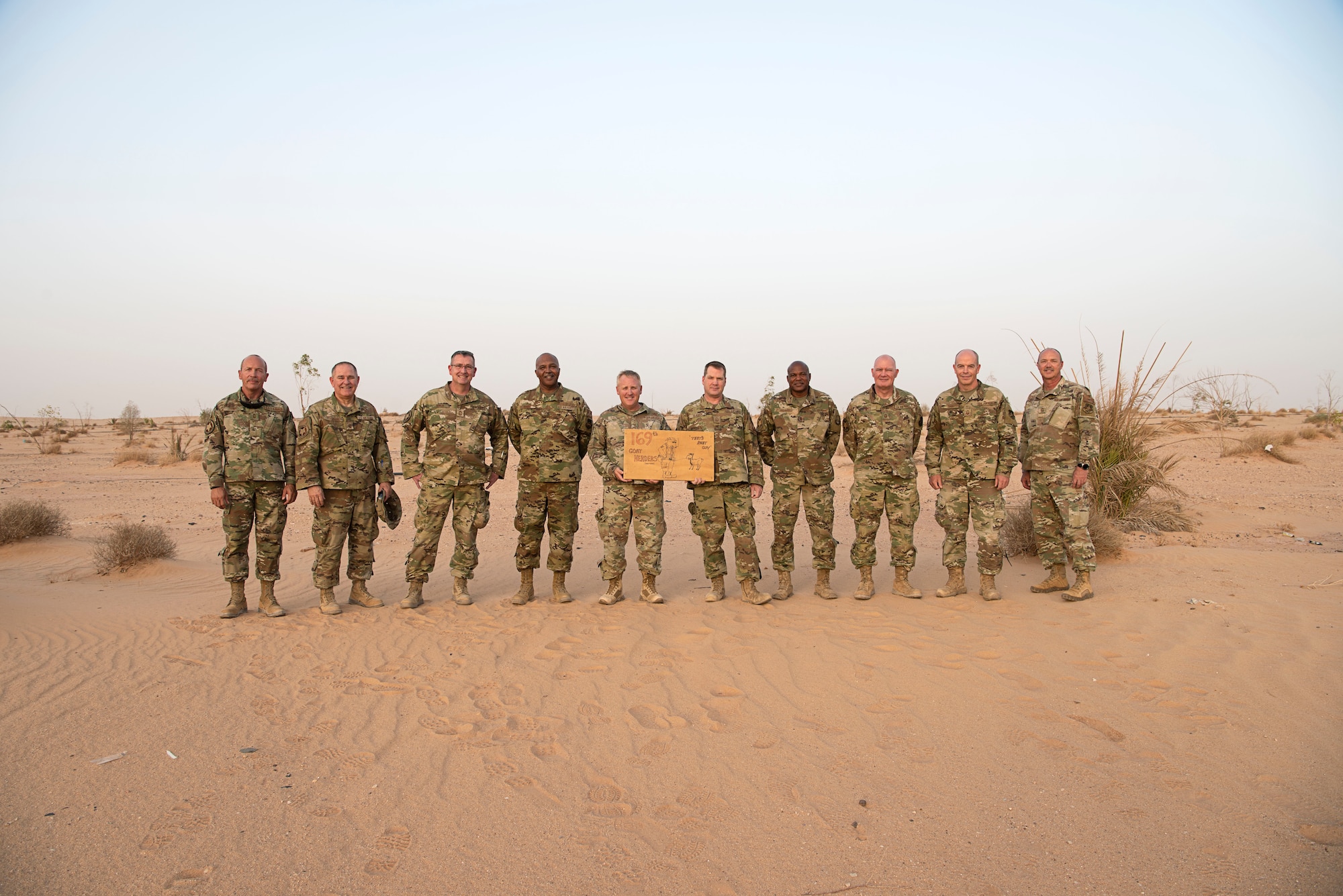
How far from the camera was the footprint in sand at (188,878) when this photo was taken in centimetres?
309

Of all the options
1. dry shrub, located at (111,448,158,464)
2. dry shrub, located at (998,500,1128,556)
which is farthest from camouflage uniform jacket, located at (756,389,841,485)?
dry shrub, located at (111,448,158,464)

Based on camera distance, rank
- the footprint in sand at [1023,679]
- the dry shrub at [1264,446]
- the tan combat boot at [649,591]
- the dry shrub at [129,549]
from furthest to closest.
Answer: the dry shrub at [1264,446] < the dry shrub at [129,549] < the tan combat boot at [649,591] < the footprint in sand at [1023,679]

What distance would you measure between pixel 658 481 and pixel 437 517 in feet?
7.25

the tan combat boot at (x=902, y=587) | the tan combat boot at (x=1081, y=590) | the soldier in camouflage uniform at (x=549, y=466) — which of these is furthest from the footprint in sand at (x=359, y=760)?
the tan combat boot at (x=1081, y=590)

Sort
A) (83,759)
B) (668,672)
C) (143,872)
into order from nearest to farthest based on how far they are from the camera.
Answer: (143,872)
(83,759)
(668,672)

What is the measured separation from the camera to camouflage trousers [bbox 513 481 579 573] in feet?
24.0

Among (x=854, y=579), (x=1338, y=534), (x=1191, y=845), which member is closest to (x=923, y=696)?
(x=1191, y=845)

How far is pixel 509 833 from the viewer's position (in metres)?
3.52

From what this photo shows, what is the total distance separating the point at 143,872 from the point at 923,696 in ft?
14.2

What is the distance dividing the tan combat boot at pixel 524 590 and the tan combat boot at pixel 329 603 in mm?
1670

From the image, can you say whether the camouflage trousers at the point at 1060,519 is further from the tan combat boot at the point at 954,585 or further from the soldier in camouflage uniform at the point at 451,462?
the soldier in camouflage uniform at the point at 451,462

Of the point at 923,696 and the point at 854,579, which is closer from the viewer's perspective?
the point at 923,696

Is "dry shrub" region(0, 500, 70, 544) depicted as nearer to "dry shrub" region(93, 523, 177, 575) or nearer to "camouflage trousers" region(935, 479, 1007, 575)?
"dry shrub" region(93, 523, 177, 575)

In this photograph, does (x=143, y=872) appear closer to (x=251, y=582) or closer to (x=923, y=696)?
(x=923, y=696)
